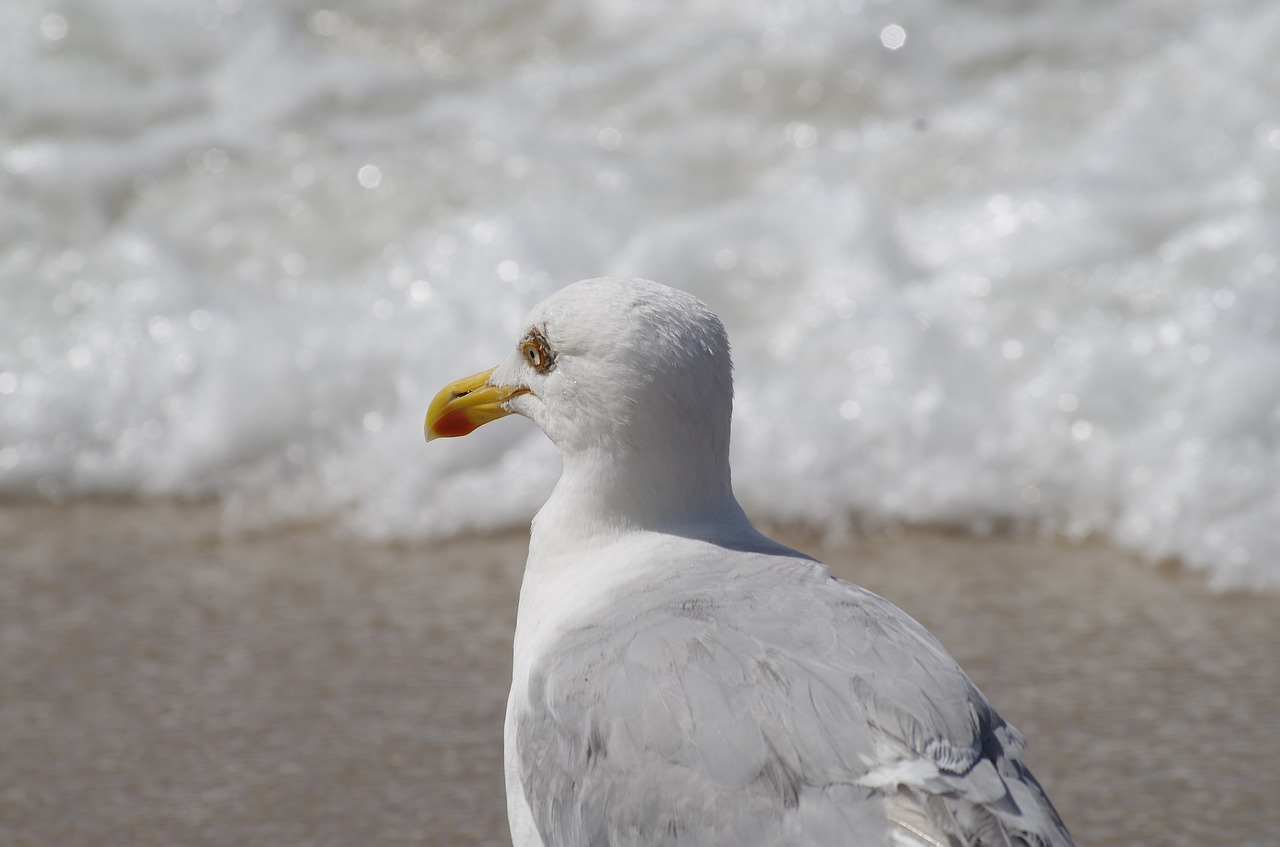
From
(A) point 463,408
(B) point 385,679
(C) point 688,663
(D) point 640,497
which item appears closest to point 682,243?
(B) point 385,679

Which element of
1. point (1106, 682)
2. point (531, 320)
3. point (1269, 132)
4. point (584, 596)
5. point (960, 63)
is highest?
point (960, 63)

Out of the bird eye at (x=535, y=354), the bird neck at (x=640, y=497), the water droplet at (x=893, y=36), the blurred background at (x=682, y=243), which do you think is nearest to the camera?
the bird neck at (x=640, y=497)

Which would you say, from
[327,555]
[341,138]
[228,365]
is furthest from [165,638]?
[341,138]

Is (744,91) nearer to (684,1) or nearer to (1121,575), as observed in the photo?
(684,1)

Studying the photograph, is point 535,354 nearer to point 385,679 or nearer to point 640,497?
point 640,497

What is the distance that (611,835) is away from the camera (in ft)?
5.87

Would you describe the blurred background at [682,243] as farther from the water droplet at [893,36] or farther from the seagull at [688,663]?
the seagull at [688,663]

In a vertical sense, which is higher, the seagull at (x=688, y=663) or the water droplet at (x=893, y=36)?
the water droplet at (x=893, y=36)

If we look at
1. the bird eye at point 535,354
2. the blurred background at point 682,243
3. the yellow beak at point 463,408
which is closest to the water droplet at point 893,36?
the blurred background at point 682,243

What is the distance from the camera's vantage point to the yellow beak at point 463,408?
2.41 metres

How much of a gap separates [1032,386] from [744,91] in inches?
81.2

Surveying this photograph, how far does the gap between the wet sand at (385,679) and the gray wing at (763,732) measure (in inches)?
34.8

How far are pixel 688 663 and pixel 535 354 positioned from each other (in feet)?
2.11

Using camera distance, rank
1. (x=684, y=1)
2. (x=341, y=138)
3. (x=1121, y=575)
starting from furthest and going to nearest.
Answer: (x=684, y=1) → (x=341, y=138) → (x=1121, y=575)
